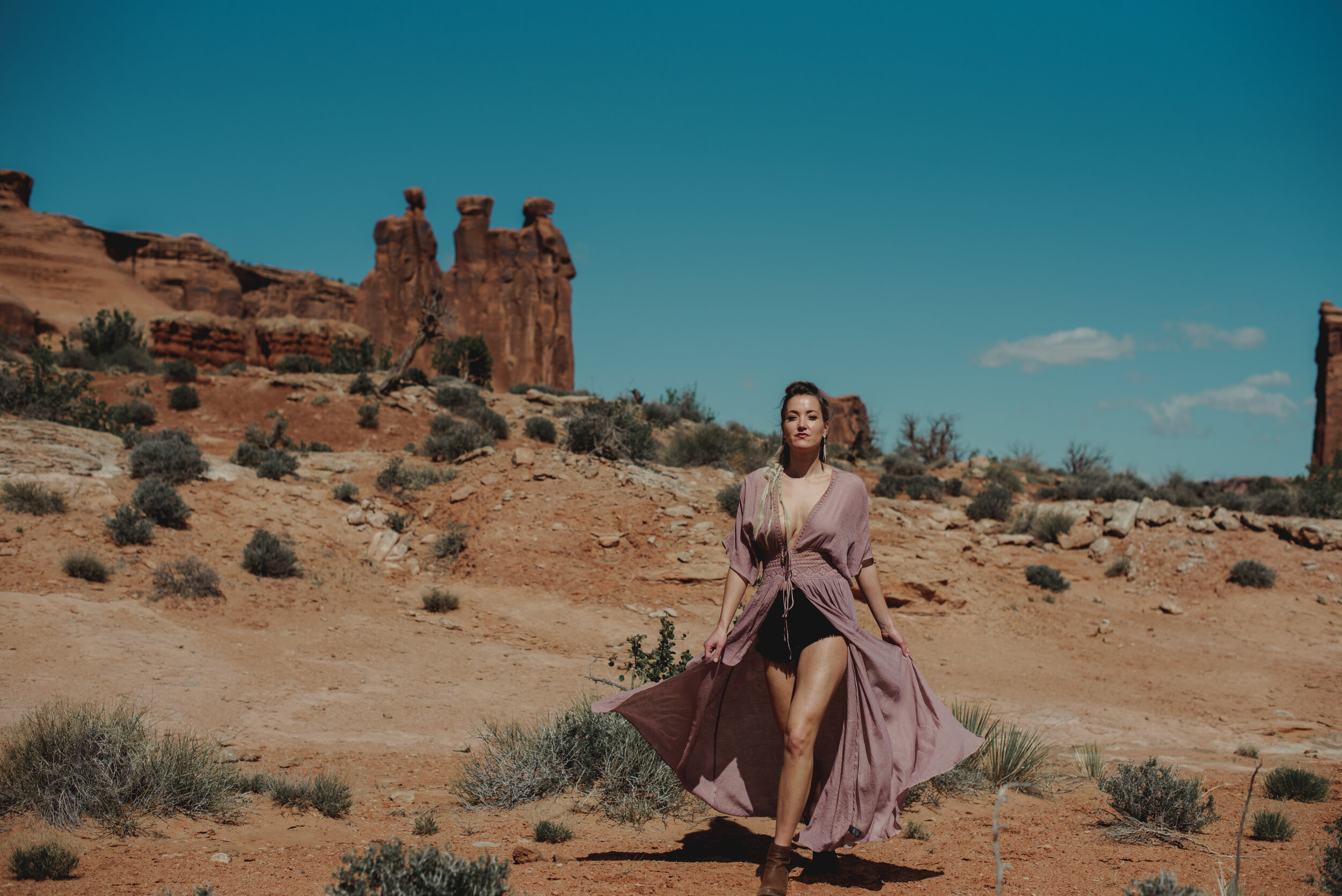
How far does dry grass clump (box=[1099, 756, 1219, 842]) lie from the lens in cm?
416

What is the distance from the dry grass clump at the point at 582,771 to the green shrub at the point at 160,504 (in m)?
7.47

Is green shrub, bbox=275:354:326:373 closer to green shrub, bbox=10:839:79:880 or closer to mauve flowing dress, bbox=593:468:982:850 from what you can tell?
green shrub, bbox=10:839:79:880

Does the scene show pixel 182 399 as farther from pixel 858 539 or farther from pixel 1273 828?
pixel 1273 828

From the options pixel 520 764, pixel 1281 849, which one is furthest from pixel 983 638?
pixel 520 764

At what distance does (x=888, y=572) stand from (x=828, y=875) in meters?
9.10

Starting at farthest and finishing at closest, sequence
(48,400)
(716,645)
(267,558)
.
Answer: (48,400), (267,558), (716,645)

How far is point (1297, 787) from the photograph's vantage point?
5031 millimetres

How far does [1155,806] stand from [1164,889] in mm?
2348

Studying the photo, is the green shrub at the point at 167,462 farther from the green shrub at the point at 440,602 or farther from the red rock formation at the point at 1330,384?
the red rock formation at the point at 1330,384

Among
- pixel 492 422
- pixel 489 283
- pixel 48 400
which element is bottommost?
pixel 48 400

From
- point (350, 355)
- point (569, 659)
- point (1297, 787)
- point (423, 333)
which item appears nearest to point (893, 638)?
point (1297, 787)

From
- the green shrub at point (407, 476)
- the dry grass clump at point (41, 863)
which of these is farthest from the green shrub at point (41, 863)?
the green shrub at point (407, 476)

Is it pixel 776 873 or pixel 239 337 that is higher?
pixel 239 337

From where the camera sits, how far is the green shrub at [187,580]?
8.77m
